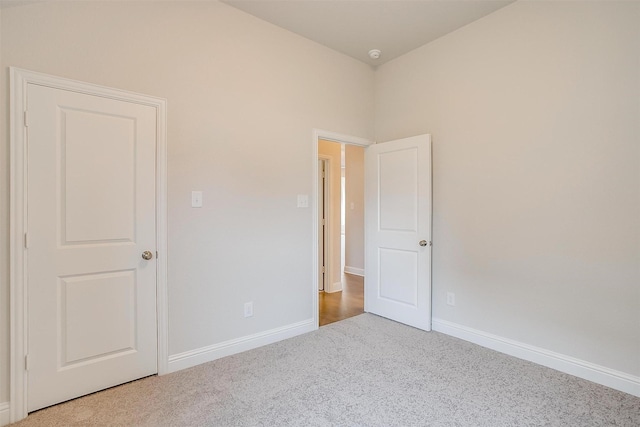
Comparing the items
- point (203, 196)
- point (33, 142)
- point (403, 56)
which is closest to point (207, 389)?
point (203, 196)

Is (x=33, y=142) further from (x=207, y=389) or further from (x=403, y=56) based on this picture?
(x=403, y=56)

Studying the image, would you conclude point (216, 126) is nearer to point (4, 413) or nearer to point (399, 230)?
point (399, 230)

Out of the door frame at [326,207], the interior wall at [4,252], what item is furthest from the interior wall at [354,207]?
the interior wall at [4,252]

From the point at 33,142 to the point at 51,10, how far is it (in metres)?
0.81

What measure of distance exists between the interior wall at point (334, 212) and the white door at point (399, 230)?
1044mm

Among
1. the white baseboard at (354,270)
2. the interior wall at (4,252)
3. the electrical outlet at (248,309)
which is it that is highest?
the interior wall at (4,252)

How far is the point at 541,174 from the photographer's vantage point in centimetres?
240

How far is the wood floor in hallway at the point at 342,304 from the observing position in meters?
3.57

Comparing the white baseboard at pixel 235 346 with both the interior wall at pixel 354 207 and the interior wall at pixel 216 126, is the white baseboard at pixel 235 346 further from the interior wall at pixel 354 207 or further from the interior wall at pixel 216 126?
the interior wall at pixel 354 207

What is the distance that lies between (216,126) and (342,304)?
107 inches

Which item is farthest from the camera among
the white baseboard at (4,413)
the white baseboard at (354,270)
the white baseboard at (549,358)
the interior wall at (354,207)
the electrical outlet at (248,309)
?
the white baseboard at (354,270)

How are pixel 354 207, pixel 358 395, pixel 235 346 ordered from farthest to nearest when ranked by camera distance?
pixel 354 207, pixel 235 346, pixel 358 395

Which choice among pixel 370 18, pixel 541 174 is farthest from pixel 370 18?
pixel 541 174

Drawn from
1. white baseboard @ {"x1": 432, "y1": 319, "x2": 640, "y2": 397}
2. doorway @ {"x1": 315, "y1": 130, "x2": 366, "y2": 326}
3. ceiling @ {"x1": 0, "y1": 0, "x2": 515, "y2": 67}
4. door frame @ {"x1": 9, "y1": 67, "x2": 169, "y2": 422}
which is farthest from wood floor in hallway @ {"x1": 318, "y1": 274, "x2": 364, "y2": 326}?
ceiling @ {"x1": 0, "y1": 0, "x2": 515, "y2": 67}
